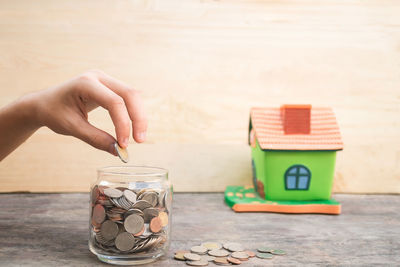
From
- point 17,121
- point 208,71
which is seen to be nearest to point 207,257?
point 17,121

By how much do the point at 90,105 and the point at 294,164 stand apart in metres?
0.51

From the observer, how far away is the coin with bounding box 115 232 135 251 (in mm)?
634

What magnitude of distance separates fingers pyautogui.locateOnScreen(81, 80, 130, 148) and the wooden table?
19 cm

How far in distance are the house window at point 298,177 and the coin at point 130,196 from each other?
1.67 feet

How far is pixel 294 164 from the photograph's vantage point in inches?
41.7

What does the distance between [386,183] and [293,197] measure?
1.26 ft

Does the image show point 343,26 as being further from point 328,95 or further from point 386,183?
point 386,183

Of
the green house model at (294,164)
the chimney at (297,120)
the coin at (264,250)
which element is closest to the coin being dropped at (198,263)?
the coin at (264,250)

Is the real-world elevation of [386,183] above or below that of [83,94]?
below

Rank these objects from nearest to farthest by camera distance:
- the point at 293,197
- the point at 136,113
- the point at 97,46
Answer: the point at 136,113 → the point at 293,197 → the point at 97,46

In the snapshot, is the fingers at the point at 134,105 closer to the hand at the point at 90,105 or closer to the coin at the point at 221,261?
the hand at the point at 90,105

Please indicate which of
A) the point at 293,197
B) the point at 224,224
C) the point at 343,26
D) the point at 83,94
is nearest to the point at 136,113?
the point at 83,94

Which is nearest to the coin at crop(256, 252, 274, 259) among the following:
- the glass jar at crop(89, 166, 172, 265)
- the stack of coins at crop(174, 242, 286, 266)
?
the stack of coins at crop(174, 242, 286, 266)

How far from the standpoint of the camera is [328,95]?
127cm
